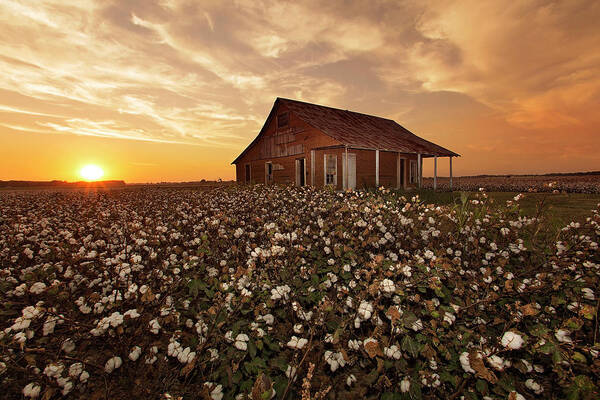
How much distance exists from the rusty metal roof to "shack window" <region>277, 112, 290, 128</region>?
0.66 m

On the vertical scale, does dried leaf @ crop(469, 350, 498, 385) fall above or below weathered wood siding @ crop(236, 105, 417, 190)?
below

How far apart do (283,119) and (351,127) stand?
4.84 metres

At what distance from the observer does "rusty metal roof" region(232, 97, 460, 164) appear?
15333 millimetres

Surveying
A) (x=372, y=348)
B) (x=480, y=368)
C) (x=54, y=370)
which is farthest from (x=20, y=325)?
(x=480, y=368)

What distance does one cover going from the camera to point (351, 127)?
18844mm

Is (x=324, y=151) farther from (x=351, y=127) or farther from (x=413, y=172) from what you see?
(x=413, y=172)

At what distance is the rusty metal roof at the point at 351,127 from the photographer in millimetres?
15333

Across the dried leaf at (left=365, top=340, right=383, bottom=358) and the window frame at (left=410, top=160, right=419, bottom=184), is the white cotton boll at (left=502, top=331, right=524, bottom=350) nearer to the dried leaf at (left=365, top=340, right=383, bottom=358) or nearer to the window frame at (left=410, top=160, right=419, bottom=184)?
the dried leaf at (left=365, top=340, right=383, bottom=358)

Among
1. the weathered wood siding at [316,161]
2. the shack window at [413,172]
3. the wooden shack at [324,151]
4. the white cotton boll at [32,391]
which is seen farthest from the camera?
the shack window at [413,172]

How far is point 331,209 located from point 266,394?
5016mm

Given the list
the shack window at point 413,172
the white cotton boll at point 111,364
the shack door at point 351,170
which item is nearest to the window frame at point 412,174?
the shack window at point 413,172

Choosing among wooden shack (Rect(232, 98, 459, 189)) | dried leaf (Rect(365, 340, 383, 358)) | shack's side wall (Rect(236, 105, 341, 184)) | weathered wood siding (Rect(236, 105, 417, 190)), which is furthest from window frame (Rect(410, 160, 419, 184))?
dried leaf (Rect(365, 340, 383, 358))

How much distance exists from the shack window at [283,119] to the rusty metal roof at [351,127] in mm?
662

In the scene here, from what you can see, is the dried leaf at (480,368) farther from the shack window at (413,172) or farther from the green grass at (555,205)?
the shack window at (413,172)
